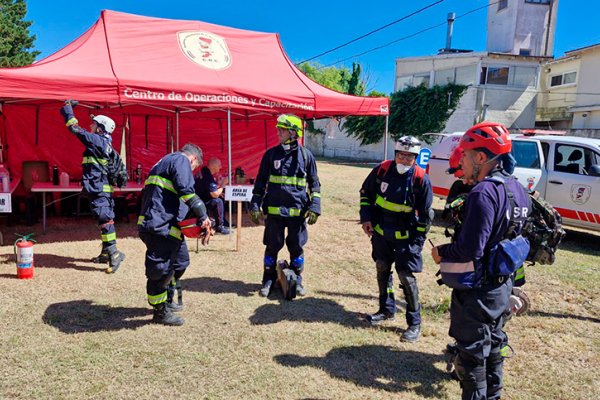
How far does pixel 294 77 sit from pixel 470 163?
22.2 ft

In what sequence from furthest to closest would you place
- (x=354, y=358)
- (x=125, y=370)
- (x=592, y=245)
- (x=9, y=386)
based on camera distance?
(x=592, y=245), (x=354, y=358), (x=125, y=370), (x=9, y=386)

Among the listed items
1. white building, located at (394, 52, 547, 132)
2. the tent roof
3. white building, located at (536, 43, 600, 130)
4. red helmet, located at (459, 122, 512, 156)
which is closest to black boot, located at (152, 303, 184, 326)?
red helmet, located at (459, 122, 512, 156)

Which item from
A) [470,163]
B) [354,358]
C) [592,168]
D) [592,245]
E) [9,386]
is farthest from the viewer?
[592,245]

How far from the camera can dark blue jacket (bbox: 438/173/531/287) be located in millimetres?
2299

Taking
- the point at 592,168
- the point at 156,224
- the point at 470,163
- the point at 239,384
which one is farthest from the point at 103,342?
the point at 592,168

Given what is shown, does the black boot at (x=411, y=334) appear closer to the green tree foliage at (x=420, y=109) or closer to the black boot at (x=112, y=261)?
the black boot at (x=112, y=261)

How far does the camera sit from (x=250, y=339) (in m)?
3.92

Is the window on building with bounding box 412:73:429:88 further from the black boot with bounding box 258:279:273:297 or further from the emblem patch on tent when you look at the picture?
the black boot with bounding box 258:279:273:297

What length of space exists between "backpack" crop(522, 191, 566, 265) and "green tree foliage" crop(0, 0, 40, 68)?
37.0m

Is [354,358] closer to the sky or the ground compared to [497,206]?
closer to the ground

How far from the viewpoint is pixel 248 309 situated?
15.1 ft

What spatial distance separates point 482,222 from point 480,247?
0.48ft

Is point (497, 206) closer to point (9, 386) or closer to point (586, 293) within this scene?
point (9, 386)

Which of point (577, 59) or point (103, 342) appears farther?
point (577, 59)
